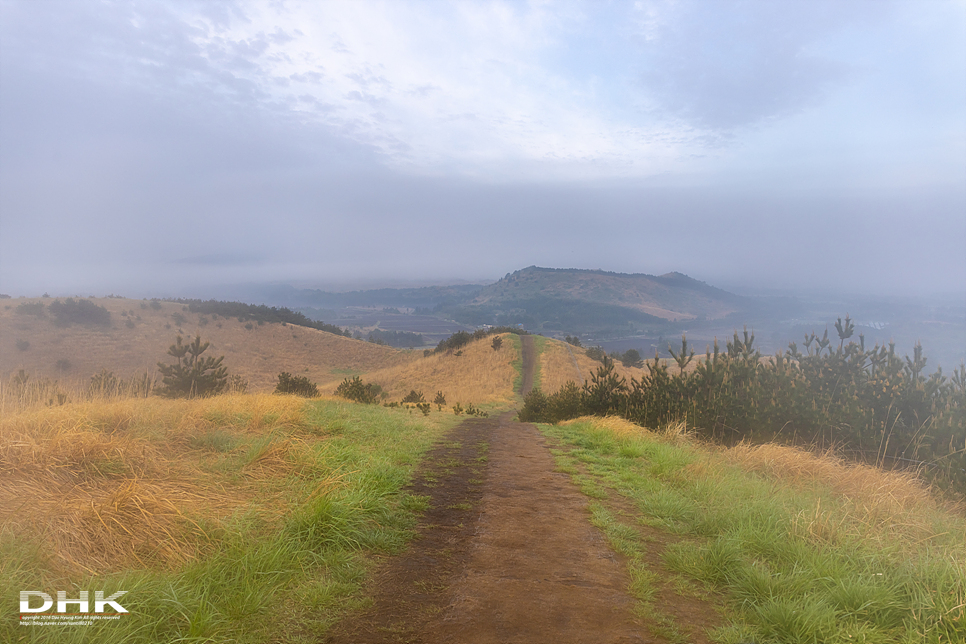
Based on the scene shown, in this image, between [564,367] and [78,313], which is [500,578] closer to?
[564,367]

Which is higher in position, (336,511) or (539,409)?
(336,511)

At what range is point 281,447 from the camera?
6.16m

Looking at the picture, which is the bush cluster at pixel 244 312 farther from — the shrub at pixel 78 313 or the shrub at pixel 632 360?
the shrub at pixel 632 360

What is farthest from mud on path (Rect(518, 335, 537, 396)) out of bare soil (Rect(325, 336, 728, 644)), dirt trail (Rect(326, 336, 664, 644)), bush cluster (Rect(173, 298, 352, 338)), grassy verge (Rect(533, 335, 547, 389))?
bush cluster (Rect(173, 298, 352, 338))

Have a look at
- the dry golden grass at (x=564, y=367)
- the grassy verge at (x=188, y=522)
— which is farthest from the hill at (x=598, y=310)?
the grassy verge at (x=188, y=522)

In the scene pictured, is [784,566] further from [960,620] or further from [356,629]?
[356,629]

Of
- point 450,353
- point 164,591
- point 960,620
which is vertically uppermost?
point 164,591

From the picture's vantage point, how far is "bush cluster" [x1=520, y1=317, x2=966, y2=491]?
27.0ft

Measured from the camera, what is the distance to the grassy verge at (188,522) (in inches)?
114

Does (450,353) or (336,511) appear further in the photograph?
(450,353)

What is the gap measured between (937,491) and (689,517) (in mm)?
4856

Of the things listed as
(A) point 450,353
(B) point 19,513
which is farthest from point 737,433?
(A) point 450,353

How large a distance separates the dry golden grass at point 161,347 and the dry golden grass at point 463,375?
963 cm

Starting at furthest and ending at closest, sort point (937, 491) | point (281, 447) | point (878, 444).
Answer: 1. point (878, 444)
2. point (937, 491)
3. point (281, 447)
